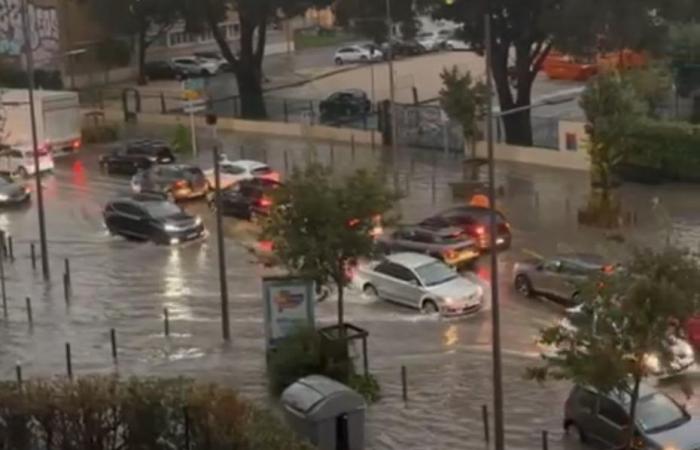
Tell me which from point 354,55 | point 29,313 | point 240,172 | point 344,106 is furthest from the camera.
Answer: point 354,55

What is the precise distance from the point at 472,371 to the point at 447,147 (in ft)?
86.9

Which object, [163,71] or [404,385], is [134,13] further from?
[404,385]

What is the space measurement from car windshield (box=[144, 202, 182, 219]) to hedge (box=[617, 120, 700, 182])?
46.5 ft

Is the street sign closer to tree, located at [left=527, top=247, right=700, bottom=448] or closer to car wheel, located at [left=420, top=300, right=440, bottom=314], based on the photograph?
car wheel, located at [left=420, top=300, right=440, bottom=314]

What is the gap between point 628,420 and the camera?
23.0 meters

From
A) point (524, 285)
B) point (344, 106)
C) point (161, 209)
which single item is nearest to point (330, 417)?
point (524, 285)

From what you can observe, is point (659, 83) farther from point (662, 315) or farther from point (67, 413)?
point (67, 413)

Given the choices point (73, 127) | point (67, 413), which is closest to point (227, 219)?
point (73, 127)

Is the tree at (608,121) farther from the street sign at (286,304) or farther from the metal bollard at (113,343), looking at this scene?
the metal bollard at (113,343)

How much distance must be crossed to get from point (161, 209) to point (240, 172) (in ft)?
22.4

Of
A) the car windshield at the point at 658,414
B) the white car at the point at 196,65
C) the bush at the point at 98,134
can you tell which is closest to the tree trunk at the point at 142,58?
the white car at the point at 196,65

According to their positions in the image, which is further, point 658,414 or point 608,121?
point 608,121

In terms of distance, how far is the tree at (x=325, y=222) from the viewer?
2781 centimetres

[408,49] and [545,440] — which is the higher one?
[408,49]
